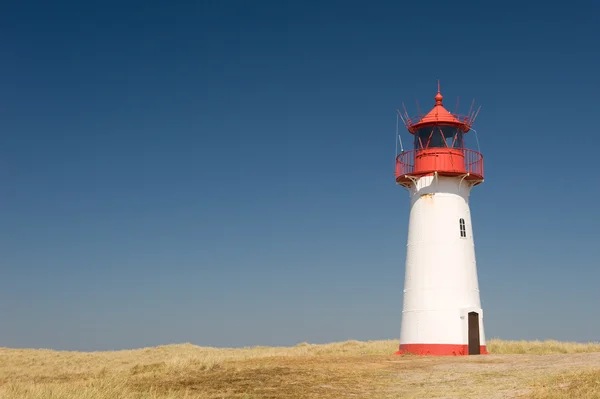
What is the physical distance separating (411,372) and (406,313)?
10261 millimetres

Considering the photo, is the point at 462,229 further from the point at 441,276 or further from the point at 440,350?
the point at 440,350

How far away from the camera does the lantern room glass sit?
3209cm

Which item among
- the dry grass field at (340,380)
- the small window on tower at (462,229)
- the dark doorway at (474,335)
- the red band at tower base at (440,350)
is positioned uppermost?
the small window on tower at (462,229)

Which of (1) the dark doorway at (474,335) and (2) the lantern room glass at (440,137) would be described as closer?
(1) the dark doorway at (474,335)

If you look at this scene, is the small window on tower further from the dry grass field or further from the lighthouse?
the dry grass field

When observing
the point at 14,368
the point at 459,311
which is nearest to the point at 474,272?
the point at 459,311

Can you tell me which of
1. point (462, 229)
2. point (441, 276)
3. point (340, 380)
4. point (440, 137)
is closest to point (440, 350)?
point (441, 276)

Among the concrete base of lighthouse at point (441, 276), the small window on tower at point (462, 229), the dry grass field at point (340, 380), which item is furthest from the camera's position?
the small window on tower at point (462, 229)

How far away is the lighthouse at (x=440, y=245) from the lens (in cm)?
3044

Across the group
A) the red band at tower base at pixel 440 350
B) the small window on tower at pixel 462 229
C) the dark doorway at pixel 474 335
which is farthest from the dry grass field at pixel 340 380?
the small window on tower at pixel 462 229

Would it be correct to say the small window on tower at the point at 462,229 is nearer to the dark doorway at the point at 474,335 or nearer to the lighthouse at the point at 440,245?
the lighthouse at the point at 440,245

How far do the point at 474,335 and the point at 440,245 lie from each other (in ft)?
15.4

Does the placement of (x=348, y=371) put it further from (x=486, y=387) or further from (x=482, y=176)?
(x=482, y=176)

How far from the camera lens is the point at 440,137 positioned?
32125mm
